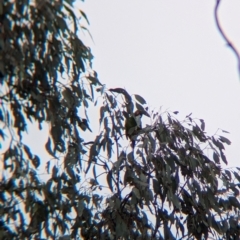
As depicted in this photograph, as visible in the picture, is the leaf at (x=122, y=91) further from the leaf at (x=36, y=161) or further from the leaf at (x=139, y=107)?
the leaf at (x=36, y=161)

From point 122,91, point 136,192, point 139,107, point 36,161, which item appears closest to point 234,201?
point 136,192

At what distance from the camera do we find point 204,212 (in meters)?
3.17

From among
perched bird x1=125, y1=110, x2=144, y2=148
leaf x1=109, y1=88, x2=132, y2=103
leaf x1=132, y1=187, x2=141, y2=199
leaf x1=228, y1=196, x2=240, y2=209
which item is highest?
leaf x1=109, y1=88, x2=132, y2=103

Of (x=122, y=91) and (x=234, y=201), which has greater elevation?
(x=122, y=91)

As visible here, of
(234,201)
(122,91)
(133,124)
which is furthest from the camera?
(234,201)

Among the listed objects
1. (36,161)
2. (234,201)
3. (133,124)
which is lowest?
(234,201)

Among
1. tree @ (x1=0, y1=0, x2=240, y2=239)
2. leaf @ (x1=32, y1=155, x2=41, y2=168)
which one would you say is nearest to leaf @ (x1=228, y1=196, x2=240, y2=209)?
tree @ (x1=0, y1=0, x2=240, y2=239)

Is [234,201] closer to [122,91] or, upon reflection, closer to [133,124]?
[133,124]

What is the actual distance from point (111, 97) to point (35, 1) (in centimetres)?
88

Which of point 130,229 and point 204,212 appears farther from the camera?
point 204,212

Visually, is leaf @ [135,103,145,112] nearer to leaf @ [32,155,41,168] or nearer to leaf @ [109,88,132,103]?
leaf @ [109,88,132,103]

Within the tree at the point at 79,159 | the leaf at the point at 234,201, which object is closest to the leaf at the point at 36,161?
the tree at the point at 79,159

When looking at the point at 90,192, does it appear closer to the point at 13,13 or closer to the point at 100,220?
the point at 100,220

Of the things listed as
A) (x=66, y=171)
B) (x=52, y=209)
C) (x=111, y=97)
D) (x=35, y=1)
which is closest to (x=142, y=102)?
(x=111, y=97)
